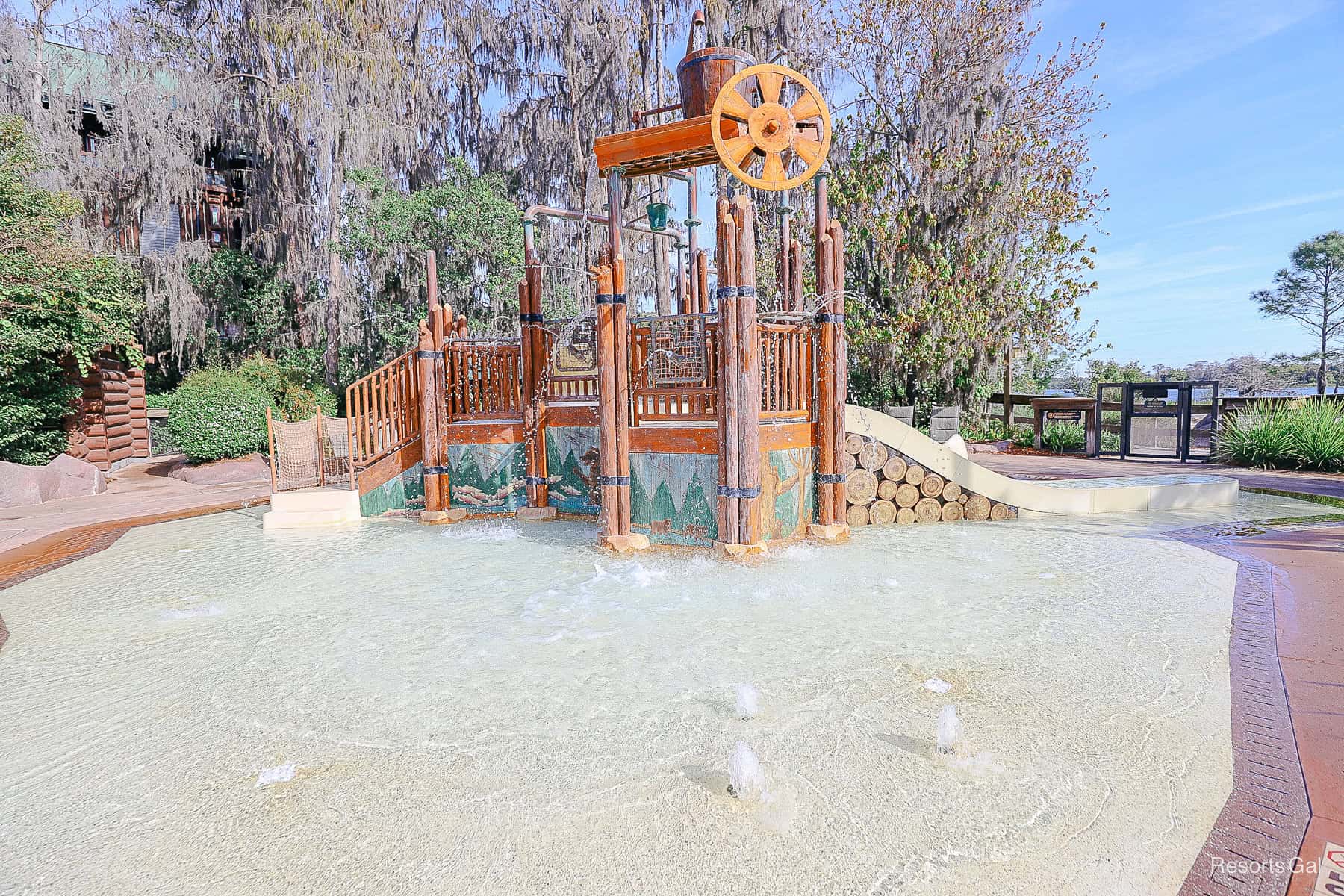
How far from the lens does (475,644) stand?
499 centimetres

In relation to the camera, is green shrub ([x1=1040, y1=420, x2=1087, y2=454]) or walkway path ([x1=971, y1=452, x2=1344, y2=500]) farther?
green shrub ([x1=1040, y1=420, x2=1087, y2=454])

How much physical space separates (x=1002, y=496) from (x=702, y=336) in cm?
485

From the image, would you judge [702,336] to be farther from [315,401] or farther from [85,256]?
[315,401]

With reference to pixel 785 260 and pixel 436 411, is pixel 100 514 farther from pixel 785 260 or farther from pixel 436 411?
pixel 785 260

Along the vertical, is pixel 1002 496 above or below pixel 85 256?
below

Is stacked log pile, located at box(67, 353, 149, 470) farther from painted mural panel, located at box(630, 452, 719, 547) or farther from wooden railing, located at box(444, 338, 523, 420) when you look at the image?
painted mural panel, located at box(630, 452, 719, 547)

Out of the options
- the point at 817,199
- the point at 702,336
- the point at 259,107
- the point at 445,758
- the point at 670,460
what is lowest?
the point at 445,758

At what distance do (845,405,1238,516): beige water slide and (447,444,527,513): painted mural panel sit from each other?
4.58 meters

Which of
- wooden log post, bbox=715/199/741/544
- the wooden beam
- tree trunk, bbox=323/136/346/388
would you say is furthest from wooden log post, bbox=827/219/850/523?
tree trunk, bbox=323/136/346/388

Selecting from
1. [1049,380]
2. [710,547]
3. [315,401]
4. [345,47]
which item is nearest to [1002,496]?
[710,547]

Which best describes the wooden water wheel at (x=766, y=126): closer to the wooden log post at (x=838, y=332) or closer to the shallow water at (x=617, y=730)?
the wooden log post at (x=838, y=332)

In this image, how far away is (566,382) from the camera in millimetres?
9875

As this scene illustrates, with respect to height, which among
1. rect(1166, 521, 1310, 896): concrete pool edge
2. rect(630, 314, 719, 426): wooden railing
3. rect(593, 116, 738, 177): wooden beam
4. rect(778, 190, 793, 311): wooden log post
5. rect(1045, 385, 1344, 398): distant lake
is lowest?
rect(1166, 521, 1310, 896): concrete pool edge

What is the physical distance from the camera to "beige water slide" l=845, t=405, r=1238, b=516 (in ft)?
28.9
